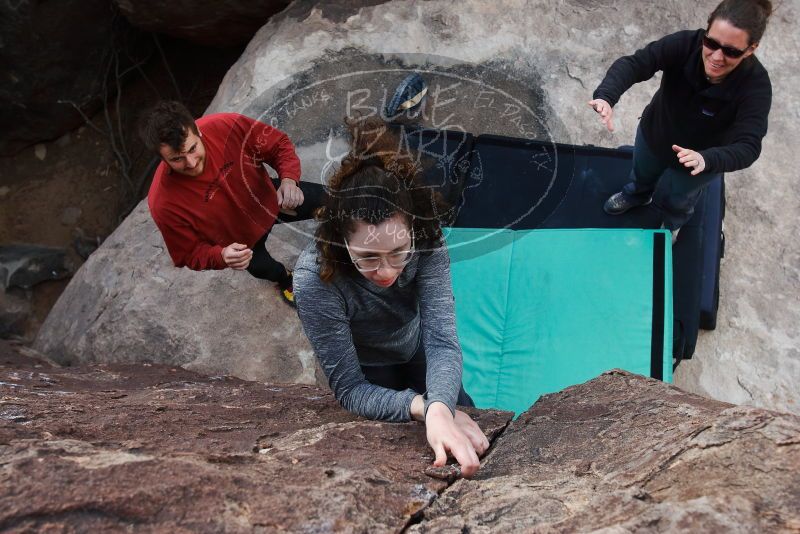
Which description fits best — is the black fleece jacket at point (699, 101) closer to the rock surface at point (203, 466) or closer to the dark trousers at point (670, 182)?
the dark trousers at point (670, 182)

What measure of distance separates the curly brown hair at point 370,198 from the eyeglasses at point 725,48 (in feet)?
4.14

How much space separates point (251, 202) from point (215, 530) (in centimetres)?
175

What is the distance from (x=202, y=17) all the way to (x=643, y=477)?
12.9 feet

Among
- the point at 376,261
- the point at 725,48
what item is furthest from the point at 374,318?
the point at 725,48

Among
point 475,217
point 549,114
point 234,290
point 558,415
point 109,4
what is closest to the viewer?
point 558,415

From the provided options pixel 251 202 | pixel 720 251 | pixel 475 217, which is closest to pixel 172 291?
pixel 251 202

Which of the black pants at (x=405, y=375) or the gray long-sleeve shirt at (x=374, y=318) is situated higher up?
the gray long-sleeve shirt at (x=374, y=318)

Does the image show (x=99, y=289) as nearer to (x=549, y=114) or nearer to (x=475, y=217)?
(x=475, y=217)

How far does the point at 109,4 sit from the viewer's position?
15.0 feet

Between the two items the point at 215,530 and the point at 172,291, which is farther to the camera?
the point at 172,291

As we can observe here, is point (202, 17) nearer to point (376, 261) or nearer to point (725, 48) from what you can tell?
point (725, 48)

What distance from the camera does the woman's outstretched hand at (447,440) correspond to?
1.43m

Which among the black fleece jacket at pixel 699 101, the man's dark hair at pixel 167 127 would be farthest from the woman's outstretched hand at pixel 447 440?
the black fleece jacket at pixel 699 101

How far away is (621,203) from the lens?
336 centimetres
